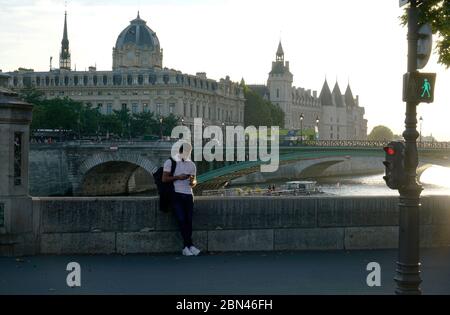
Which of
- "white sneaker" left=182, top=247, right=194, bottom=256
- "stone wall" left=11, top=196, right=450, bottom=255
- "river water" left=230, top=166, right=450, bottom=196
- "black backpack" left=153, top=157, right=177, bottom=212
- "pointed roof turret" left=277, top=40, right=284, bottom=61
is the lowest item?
"river water" left=230, top=166, right=450, bottom=196

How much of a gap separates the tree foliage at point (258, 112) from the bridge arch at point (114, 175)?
66.7m

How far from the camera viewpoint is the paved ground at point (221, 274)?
873cm

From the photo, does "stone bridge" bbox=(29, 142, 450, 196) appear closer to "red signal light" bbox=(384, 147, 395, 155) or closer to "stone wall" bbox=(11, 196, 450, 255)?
"stone wall" bbox=(11, 196, 450, 255)

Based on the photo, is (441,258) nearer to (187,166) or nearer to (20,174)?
(187,166)

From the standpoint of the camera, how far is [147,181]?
83000mm

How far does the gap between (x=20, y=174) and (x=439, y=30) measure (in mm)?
7647

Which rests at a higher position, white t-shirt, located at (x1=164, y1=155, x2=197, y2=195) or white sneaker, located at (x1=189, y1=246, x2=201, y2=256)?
white t-shirt, located at (x1=164, y1=155, x2=197, y2=195)

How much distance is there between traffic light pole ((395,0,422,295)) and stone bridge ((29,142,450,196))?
54003 mm

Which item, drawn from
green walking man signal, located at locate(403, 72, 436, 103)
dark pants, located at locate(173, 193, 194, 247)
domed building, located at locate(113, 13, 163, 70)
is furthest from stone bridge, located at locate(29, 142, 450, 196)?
domed building, located at locate(113, 13, 163, 70)

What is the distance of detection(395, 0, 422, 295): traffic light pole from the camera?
8.06 meters

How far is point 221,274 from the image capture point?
31.2 ft

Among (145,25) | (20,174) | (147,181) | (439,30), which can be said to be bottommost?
(147,181)

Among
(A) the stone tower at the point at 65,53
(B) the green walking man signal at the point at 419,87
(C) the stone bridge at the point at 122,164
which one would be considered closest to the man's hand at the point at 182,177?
(B) the green walking man signal at the point at 419,87

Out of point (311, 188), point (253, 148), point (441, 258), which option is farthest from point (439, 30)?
point (253, 148)
